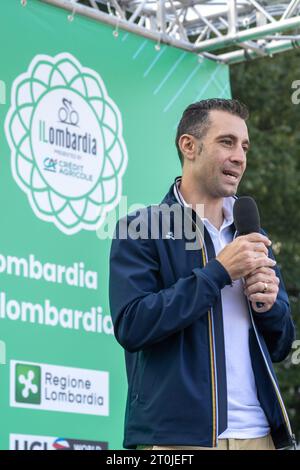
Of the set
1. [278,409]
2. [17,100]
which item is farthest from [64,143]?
[278,409]

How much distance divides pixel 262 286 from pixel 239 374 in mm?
307

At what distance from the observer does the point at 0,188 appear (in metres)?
5.98

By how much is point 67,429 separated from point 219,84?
294 centimetres

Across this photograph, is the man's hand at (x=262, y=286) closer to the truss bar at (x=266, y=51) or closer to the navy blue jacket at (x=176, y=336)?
the navy blue jacket at (x=176, y=336)

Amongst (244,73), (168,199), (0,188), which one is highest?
(244,73)

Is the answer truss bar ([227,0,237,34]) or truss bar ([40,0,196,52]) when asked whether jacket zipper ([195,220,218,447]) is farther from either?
truss bar ([227,0,237,34])

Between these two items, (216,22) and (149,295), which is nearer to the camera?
(149,295)

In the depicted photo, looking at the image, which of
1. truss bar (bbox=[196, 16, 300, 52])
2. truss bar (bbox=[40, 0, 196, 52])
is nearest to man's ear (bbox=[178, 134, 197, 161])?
truss bar (bbox=[40, 0, 196, 52])

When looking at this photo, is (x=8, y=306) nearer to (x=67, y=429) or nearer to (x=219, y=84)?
(x=67, y=429)

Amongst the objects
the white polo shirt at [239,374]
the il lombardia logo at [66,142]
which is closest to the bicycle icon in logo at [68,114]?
the il lombardia logo at [66,142]

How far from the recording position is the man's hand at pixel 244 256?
3.25m

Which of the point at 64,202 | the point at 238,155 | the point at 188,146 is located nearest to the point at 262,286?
the point at 238,155

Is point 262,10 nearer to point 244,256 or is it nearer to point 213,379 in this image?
point 244,256

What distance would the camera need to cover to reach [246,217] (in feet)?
11.3
